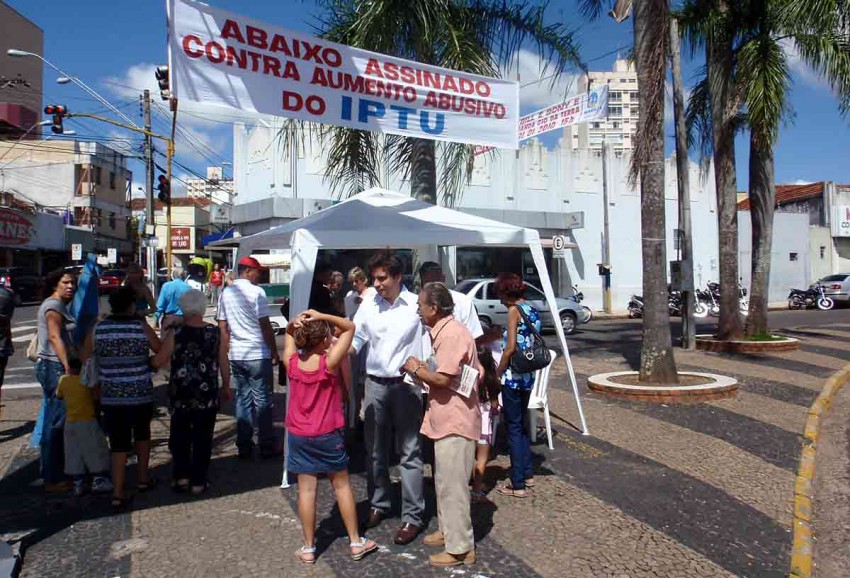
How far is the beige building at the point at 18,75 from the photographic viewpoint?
46156 millimetres

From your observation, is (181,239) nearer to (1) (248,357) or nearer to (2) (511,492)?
(1) (248,357)

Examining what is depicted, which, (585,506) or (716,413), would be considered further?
(716,413)

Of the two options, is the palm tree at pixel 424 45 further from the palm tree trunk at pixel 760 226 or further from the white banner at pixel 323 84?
the palm tree trunk at pixel 760 226

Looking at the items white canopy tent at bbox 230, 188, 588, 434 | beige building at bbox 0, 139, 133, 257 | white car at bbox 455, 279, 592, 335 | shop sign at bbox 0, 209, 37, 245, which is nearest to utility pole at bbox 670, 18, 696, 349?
white car at bbox 455, 279, 592, 335

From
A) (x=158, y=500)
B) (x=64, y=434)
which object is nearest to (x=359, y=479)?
(x=158, y=500)

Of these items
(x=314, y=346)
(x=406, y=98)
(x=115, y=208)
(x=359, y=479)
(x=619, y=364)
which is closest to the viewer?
(x=314, y=346)

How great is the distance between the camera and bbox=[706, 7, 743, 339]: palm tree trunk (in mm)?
13250

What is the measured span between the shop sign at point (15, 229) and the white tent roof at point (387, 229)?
3432 centimetres

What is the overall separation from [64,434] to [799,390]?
30.4 feet

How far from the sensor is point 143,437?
17.0 ft

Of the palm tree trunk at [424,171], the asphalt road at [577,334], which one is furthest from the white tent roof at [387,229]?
the asphalt road at [577,334]

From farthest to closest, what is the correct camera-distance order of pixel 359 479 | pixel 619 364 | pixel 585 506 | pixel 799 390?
pixel 619 364, pixel 799 390, pixel 359 479, pixel 585 506

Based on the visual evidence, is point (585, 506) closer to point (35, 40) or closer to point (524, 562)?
point (524, 562)

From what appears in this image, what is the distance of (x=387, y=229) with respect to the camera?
6.32 meters
